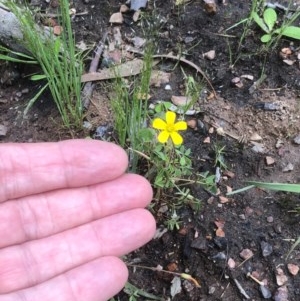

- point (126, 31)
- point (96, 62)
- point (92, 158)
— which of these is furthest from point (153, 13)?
point (92, 158)

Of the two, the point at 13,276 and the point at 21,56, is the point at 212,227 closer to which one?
the point at 13,276

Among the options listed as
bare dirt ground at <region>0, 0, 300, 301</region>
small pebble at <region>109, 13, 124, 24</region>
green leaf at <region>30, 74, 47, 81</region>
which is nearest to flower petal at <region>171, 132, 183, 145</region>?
bare dirt ground at <region>0, 0, 300, 301</region>

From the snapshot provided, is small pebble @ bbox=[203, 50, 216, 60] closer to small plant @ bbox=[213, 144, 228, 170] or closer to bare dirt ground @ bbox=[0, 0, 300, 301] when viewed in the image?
bare dirt ground @ bbox=[0, 0, 300, 301]

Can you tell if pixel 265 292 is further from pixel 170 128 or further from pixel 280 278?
pixel 170 128

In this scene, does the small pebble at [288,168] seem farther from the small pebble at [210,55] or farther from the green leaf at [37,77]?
the green leaf at [37,77]

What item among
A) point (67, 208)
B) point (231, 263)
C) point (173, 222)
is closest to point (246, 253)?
point (231, 263)

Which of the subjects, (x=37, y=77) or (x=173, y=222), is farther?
(x=37, y=77)

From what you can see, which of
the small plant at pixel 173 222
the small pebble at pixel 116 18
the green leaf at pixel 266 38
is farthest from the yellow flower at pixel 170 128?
the small pebble at pixel 116 18
